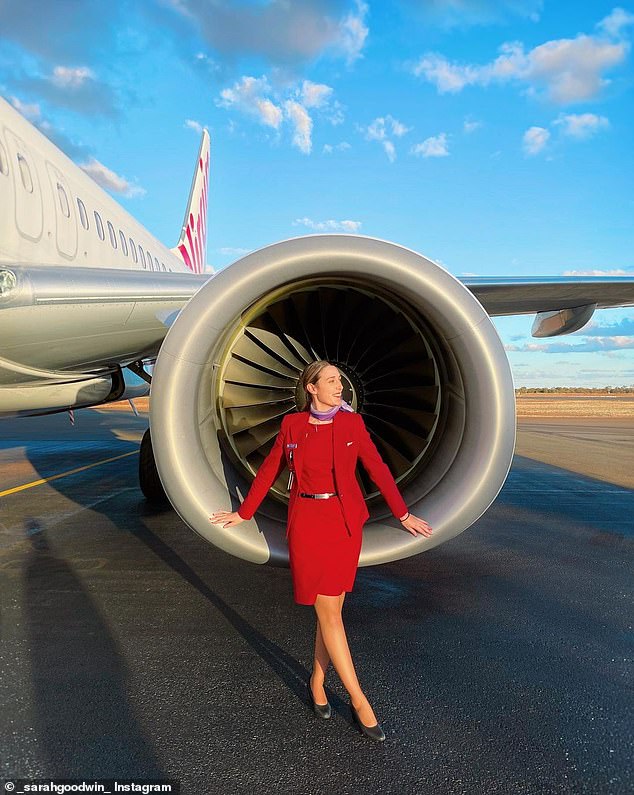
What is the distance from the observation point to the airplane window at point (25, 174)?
3.63 m

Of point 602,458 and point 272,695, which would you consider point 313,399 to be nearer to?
point 272,695

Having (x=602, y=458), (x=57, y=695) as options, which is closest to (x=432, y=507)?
(x=57, y=695)

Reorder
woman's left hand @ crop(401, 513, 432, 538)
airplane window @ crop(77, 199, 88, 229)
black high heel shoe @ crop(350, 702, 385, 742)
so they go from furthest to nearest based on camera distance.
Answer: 1. airplane window @ crop(77, 199, 88, 229)
2. woman's left hand @ crop(401, 513, 432, 538)
3. black high heel shoe @ crop(350, 702, 385, 742)

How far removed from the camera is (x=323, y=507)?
6.37ft

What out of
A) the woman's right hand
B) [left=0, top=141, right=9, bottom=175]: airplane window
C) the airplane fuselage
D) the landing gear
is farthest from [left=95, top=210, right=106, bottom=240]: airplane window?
the woman's right hand

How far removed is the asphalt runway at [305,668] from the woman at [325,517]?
225 millimetres

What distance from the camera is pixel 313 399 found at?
6.60 ft

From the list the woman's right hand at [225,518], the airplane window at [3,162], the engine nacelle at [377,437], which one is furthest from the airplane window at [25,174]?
the woman's right hand at [225,518]

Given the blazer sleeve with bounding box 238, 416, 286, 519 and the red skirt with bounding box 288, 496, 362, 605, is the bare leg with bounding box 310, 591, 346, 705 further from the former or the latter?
the blazer sleeve with bounding box 238, 416, 286, 519

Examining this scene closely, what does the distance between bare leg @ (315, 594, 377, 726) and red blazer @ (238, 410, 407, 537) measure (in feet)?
0.89

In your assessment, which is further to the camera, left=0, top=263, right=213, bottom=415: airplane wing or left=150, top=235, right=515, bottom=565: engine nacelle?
left=0, top=263, right=213, bottom=415: airplane wing

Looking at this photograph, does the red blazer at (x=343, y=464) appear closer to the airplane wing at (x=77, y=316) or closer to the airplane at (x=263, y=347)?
the airplane at (x=263, y=347)

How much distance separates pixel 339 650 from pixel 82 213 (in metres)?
4.17

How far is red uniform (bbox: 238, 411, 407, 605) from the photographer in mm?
1904
